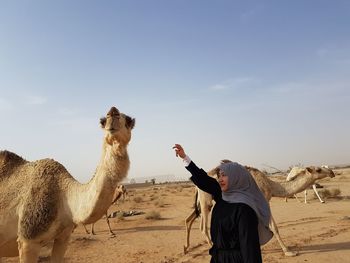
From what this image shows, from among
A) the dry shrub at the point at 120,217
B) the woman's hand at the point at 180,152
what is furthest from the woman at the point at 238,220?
the dry shrub at the point at 120,217

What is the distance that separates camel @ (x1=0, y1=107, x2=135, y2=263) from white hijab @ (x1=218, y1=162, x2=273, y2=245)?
2327 millimetres

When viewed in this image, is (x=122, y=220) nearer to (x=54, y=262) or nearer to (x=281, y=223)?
(x=281, y=223)

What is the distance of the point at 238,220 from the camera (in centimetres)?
354

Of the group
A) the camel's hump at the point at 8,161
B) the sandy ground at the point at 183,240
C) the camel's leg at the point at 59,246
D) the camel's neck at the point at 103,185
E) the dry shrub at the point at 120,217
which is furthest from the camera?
the dry shrub at the point at 120,217

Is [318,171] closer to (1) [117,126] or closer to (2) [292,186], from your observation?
(2) [292,186]

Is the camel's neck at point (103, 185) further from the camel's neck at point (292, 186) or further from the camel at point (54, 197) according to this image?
the camel's neck at point (292, 186)

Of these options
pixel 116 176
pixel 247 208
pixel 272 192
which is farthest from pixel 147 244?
pixel 247 208

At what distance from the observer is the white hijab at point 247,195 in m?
3.70

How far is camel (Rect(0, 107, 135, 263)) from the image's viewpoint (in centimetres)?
588

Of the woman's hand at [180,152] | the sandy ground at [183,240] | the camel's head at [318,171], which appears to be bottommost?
the sandy ground at [183,240]

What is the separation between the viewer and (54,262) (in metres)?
6.51

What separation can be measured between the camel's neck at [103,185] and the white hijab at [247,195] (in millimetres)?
2308

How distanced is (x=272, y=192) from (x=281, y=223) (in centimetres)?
411

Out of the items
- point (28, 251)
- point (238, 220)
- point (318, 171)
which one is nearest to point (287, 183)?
point (318, 171)
